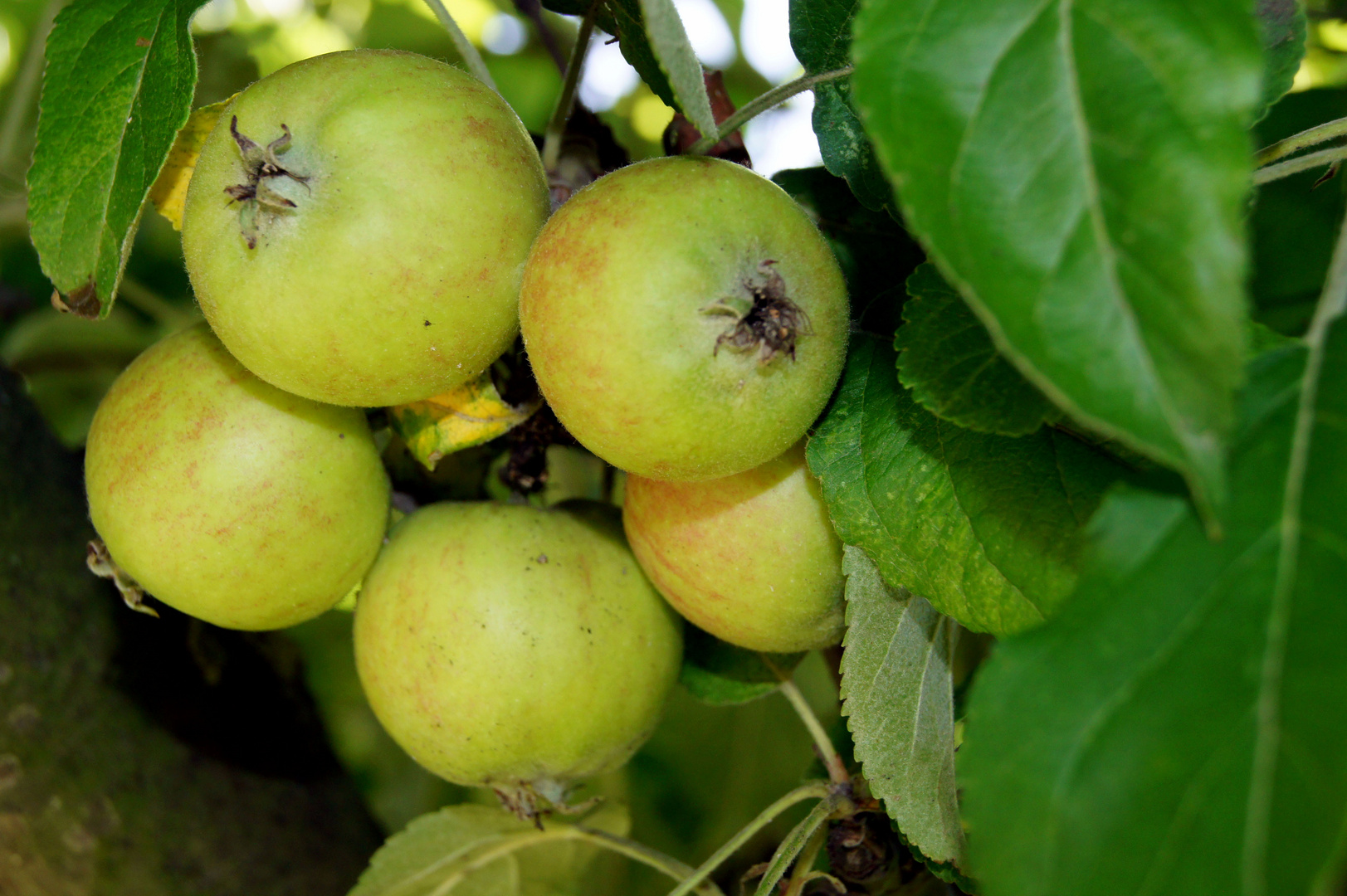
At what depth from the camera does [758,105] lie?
0.70 meters

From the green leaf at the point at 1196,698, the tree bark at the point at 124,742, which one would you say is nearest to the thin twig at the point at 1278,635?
the green leaf at the point at 1196,698

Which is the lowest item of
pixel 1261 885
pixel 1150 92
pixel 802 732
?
pixel 802 732

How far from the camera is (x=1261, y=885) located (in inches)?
16.3

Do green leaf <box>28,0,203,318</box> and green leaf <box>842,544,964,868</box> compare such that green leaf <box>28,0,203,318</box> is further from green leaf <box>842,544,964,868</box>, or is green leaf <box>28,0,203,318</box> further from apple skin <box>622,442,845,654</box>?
green leaf <box>842,544,964,868</box>

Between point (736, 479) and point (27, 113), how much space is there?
1.81 m

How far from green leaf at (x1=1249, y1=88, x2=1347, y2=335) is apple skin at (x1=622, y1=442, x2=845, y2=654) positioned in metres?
0.70

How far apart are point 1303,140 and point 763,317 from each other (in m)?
0.39

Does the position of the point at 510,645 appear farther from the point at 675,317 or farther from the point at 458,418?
the point at 675,317

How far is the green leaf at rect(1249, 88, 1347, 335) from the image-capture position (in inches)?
47.2

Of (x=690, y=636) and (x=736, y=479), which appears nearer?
(x=736, y=479)

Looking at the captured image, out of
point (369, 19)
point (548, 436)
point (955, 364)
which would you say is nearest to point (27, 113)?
point (369, 19)

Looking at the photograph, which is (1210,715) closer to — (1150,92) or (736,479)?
(1150,92)

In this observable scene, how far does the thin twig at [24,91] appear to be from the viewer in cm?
164

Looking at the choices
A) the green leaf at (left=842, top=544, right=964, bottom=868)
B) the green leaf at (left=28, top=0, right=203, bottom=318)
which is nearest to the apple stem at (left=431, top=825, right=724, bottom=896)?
the green leaf at (left=842, top=544, right=964, bottom=868)
